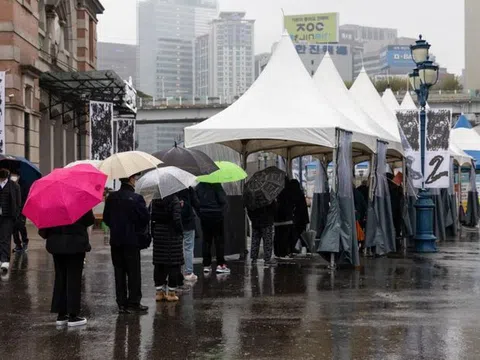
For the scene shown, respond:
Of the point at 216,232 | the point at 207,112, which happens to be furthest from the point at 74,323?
the point at 207,112

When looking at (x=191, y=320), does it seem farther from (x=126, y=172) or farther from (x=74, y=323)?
(x=126, y=172)

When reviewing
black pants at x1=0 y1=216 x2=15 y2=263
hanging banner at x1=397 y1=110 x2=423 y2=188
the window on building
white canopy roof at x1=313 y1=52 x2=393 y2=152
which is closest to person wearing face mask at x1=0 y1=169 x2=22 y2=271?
black pants at x1=0 y1=216 x2=15 y2=263

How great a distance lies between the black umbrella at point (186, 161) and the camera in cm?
1182

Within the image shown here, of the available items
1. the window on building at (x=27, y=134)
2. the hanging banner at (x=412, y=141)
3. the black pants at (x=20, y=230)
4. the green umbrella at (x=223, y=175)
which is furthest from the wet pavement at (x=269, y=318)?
the window on building at (x=27, y=134)

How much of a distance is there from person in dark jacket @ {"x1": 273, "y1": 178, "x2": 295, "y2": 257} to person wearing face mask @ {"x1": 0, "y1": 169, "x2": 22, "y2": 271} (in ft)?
17.2

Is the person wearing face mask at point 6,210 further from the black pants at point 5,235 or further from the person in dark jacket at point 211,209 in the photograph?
the person in dark jacket at point 211,209

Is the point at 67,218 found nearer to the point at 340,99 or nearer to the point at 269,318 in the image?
the point at 269,318

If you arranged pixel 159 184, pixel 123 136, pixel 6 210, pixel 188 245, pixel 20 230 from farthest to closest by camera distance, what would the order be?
pixel 123 136, pixel 20 230, pixel 6 210, pixel 188 245, pixel 159 184

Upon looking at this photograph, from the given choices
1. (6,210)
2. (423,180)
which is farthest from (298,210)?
(6,210)

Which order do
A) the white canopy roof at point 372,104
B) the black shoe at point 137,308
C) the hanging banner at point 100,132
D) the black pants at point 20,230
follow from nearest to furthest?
the black shoe at point 137,308 < the black pants at point 20,230 < the white canopy roof at point 372,104 < the hanging banner at point 100,132

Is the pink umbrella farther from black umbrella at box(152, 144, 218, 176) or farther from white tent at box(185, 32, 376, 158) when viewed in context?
white tent at box(185, 32, 376, 158)

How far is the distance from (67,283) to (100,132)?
19440 millimetres

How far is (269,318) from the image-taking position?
377 inches

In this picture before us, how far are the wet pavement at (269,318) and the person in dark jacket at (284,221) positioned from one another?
75.8 inches
